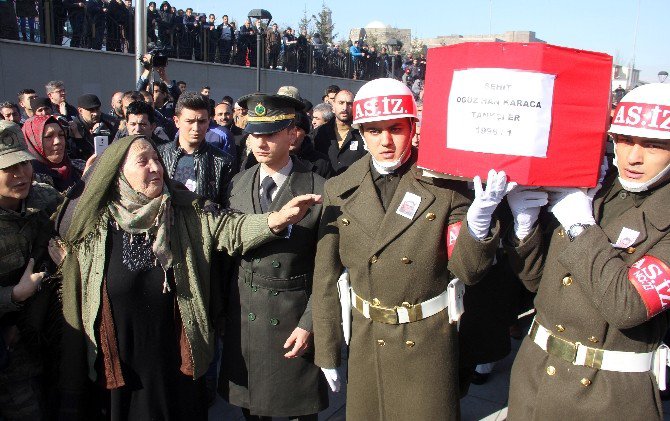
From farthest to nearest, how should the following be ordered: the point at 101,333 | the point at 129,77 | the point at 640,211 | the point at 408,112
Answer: the point at 129,77 → the point at 101,333 → the point at 408,112 → the point at 640,211

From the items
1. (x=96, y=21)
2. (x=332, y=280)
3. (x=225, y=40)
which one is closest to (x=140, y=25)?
(x=96, y=21)

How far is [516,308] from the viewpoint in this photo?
11.5 ft

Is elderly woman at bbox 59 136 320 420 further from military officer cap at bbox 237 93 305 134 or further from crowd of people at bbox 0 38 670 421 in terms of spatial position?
military officer cap at bbox 237 93 305 134

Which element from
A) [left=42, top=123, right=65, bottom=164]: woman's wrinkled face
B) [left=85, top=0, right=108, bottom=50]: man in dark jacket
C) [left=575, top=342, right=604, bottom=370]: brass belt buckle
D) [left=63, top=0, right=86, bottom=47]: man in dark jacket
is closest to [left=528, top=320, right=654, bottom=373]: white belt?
[left=575, top=342, right=604, bottom=370]: brass belt buckle

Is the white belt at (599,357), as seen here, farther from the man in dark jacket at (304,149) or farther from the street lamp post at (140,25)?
the street lamp post at (140,25)

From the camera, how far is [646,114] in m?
2.01

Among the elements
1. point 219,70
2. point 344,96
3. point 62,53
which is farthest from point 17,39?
point 344,96

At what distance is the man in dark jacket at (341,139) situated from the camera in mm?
6352

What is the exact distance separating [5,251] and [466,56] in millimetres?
2243

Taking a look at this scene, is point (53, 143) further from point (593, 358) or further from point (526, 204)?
point (593, 358)

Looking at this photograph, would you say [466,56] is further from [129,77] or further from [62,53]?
[129,77]

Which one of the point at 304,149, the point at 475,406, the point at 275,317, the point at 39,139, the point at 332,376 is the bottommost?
the point at 475,406

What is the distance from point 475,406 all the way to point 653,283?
245 cm

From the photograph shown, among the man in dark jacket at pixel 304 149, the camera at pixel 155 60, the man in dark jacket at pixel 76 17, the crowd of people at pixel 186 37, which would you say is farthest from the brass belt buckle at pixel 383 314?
the man in dark jacket at pixel 76 17
